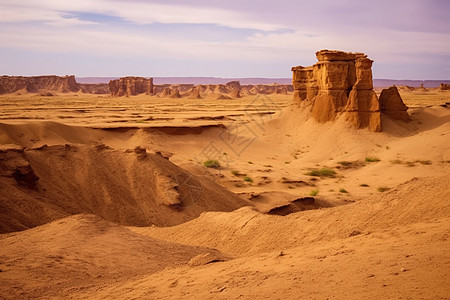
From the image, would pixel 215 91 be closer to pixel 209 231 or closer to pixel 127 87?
pixel 127 87

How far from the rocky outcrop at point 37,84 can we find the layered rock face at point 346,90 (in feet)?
297

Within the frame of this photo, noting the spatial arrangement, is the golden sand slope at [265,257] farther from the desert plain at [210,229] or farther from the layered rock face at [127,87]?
the layered rock face at [127,87]

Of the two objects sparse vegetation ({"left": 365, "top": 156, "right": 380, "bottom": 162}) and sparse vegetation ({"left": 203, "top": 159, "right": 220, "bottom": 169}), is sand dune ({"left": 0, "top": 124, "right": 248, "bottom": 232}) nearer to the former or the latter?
sparse vegetation ({"left": 203, "top": 159, "right": 220, "bottom": 169})

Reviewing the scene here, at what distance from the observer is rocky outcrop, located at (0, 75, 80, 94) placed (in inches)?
4028

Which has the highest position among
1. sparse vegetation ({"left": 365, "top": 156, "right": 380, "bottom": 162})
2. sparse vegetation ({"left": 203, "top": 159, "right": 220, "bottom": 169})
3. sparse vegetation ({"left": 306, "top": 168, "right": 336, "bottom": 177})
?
sparse vegetation ({"left": 203, "top": 159, "right": 220, "bottom": 169})

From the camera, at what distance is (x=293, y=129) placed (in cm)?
3081

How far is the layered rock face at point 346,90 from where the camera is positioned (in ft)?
87.2

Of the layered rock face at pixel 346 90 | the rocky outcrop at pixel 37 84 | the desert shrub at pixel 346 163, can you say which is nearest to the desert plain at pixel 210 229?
the desert shrub at pixel 346 163

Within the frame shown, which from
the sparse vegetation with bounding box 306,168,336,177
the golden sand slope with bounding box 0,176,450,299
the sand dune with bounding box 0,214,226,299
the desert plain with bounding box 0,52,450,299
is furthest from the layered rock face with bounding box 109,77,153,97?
the sand dune with bounding box 0,214,226,299

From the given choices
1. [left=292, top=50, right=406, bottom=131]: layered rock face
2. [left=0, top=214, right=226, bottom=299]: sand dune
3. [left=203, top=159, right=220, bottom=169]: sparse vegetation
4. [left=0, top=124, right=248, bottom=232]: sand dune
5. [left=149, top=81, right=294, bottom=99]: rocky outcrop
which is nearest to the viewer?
[left=0, top=214, right=226, bottom=299]: sand dune

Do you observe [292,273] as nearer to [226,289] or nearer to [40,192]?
[226,289]

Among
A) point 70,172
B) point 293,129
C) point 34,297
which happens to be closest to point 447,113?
point 293,129

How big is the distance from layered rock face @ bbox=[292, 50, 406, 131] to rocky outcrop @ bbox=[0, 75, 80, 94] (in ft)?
297

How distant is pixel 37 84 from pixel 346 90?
328 feet
